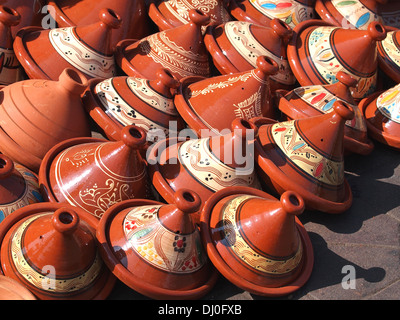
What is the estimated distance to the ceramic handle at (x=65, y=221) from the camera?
289cm

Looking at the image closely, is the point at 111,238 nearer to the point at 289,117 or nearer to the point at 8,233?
the point at 8,233

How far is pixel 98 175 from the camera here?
3.42 metres

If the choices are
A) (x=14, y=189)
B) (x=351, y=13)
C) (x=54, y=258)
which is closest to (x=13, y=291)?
(x=54, y=258)

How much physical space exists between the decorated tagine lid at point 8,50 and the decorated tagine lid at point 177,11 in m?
1.03

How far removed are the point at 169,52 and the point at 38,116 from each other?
1.05 m

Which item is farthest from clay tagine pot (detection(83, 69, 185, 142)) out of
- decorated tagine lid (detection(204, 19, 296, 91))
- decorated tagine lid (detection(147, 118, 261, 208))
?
decorated tagine lid (detection(204, 19, 296, 91))

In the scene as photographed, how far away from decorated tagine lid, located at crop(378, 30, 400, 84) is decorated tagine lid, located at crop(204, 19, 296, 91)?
28.5 inches

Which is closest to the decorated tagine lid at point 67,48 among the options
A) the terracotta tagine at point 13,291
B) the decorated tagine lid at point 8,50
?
the decorated tagine lid at point 8,50

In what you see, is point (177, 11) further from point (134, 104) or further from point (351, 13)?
point (351, 13)

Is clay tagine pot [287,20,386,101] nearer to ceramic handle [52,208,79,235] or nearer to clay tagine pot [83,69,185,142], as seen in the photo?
clay tagine pot [83,69,185,142]

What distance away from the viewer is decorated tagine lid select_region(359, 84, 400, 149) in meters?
4.36

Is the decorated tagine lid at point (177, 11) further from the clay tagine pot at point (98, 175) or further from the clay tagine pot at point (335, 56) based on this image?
the clay tagine pot at point (98, 175)

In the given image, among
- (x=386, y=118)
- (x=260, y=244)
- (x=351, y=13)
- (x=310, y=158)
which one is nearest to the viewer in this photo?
(x=260, y=244)
